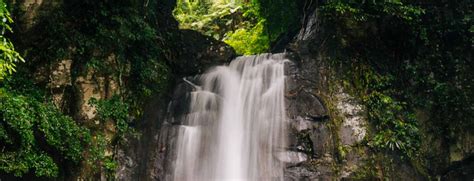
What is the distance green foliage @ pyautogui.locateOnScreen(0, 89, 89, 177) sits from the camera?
706 centimetres

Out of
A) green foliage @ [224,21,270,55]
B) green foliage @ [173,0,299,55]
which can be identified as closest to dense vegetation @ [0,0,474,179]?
green foliage @ [173,0,299,55]

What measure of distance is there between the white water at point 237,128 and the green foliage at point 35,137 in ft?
8.95

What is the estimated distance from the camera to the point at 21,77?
8.27 meters

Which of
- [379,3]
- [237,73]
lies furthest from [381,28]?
[237,73]

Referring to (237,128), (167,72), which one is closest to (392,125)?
(237,128)

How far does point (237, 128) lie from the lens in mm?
10445

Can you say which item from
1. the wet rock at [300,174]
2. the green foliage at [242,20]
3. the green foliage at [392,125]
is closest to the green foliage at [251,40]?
the green foliage at [242,20]

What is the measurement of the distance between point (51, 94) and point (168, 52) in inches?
150

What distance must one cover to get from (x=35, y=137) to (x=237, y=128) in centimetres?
459

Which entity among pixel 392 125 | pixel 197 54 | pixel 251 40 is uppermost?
pixel 251 40

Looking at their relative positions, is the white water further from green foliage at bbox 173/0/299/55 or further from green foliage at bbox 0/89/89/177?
green foliage at bbox 173/0/299/55

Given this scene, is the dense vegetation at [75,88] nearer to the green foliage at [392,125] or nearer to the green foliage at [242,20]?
the green foliage at [392,125]

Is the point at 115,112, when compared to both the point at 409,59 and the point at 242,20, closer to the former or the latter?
the point at 409,59

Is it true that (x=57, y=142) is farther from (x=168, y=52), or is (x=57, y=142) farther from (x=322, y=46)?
(x=322, y=46)
